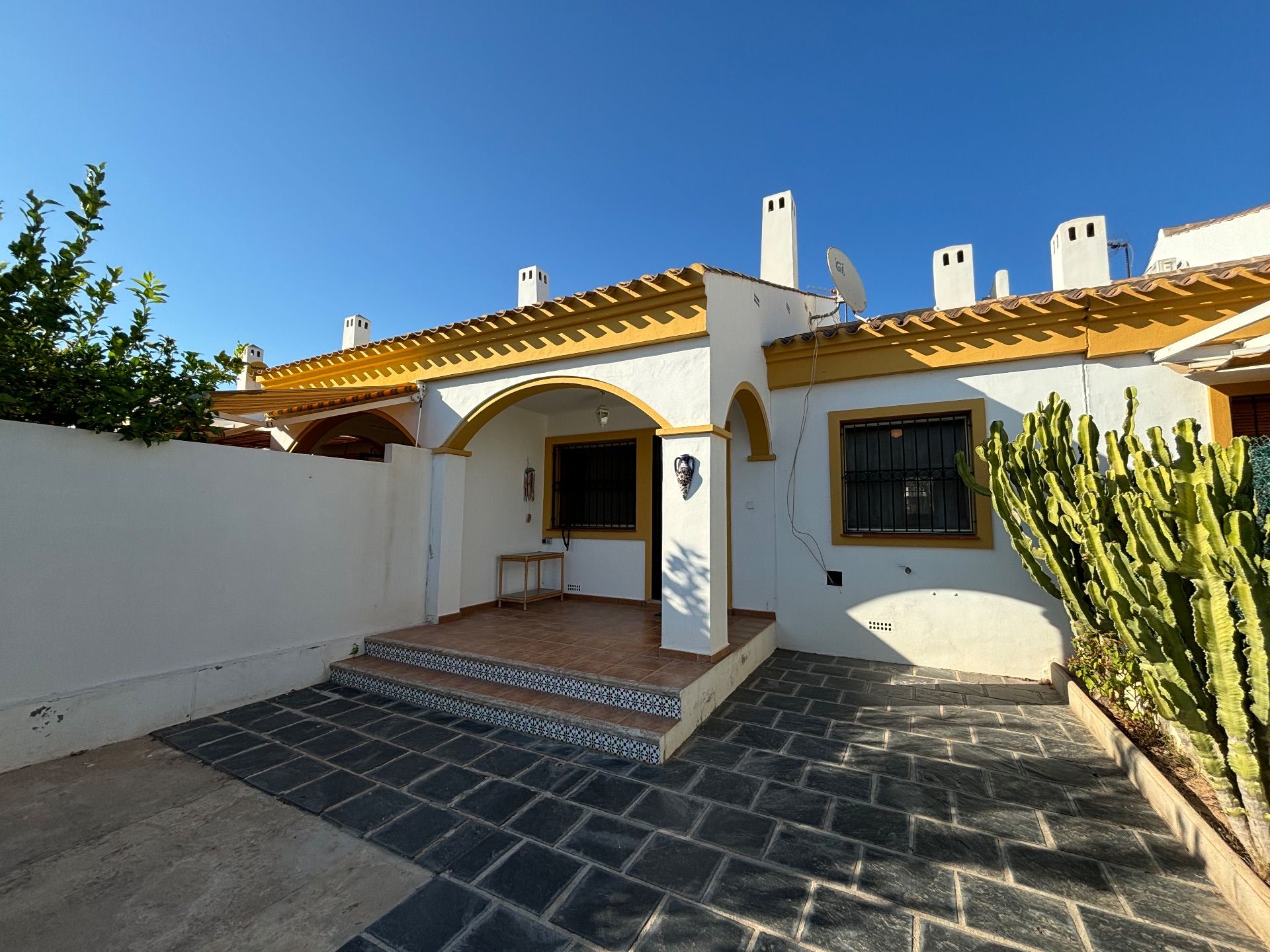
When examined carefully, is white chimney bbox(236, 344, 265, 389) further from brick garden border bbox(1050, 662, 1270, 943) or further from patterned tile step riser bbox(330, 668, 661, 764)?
brick garden border bbox(1050, 662, 1270, 943)

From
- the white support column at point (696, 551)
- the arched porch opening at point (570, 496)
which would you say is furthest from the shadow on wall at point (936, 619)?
the arched porch opening at point (570, 496)

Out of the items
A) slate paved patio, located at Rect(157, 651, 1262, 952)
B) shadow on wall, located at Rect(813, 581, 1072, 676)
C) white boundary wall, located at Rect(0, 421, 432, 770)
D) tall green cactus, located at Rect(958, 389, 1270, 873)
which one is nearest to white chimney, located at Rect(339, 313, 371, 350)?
white boundary wall, located at Rect(0, 421, 432, 770)

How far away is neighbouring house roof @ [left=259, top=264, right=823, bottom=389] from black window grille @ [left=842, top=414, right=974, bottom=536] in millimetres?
3330

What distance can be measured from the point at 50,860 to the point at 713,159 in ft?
45.5

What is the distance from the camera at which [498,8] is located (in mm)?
8031

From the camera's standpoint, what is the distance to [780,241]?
10164 mm

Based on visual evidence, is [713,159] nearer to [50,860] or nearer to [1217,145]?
[1217,145]

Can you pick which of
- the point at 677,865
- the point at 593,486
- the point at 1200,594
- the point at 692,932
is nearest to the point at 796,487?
the point at 593,486

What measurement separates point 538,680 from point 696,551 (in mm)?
2594

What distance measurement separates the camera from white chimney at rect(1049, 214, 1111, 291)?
8992mm

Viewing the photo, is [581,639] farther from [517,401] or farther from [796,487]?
[796,487]

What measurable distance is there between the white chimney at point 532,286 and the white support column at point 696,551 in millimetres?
7087

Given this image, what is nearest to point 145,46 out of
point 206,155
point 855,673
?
point 206,155

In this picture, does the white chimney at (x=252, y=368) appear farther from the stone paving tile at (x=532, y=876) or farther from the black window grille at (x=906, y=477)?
the black window grille at (x=906, y=477)
